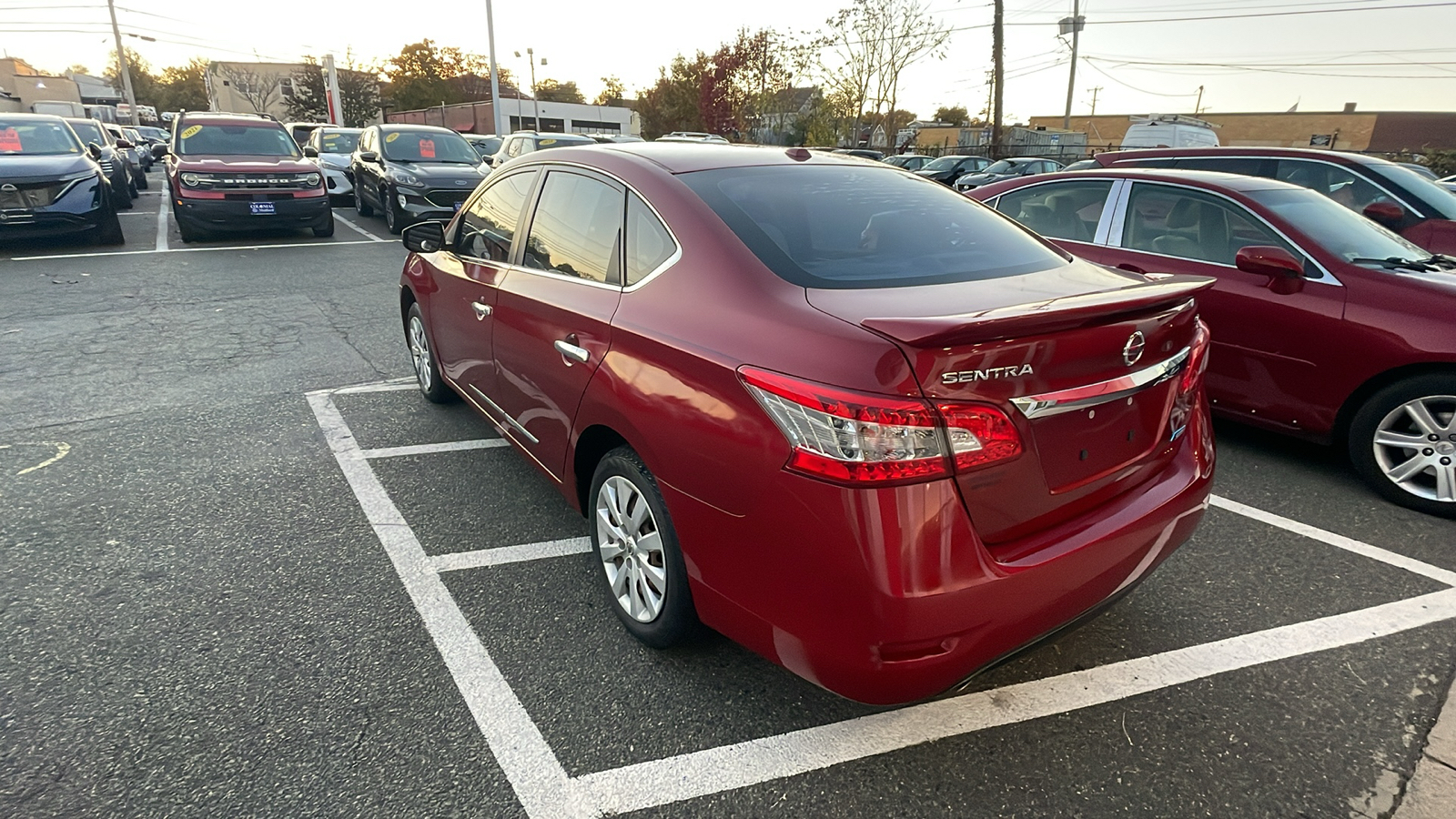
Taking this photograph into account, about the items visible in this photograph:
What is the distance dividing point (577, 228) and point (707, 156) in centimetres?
58

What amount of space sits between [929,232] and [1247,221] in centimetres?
276

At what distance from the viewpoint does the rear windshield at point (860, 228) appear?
7.72ft

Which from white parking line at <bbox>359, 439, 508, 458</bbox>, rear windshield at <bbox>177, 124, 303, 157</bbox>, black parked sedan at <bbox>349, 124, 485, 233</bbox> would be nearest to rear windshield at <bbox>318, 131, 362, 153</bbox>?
black parked sedan at <bbox>349, 124, 485, 233</bbox>

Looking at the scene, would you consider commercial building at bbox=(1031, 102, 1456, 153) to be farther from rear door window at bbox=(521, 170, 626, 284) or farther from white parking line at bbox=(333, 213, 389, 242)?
rear door window at bbox=(521, 170, 626, 284)

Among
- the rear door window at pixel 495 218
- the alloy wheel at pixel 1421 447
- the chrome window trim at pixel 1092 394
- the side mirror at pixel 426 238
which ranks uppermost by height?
the rear door window at pixel 495 218

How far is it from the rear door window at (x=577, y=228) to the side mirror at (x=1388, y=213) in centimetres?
653

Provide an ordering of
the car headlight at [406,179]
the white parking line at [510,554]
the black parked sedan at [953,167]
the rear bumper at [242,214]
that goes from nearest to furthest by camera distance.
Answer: the white parking line at [510,554] < the rear bumper at [242,214] < the car headlight at [406,179] < the black parked sedan at [953,167]

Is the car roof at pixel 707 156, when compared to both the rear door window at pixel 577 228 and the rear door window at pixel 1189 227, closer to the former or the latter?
the rear door window at pixel 577 228

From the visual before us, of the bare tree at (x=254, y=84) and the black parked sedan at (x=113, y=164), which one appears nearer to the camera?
the black parked sedan at (x=113, y=164)

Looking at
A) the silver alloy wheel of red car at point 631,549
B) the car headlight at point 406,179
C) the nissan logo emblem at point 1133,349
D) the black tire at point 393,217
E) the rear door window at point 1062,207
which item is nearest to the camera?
the nissan logo emblem at point 1133,349

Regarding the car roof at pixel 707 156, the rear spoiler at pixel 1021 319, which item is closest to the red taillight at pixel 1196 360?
the rear spoiler at pixel 1021 319

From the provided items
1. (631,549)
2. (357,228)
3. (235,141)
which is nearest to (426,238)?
(631,549)

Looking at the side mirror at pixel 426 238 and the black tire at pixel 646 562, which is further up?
the side mirror at pixel 426 238

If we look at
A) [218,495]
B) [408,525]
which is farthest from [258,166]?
[408,525]
